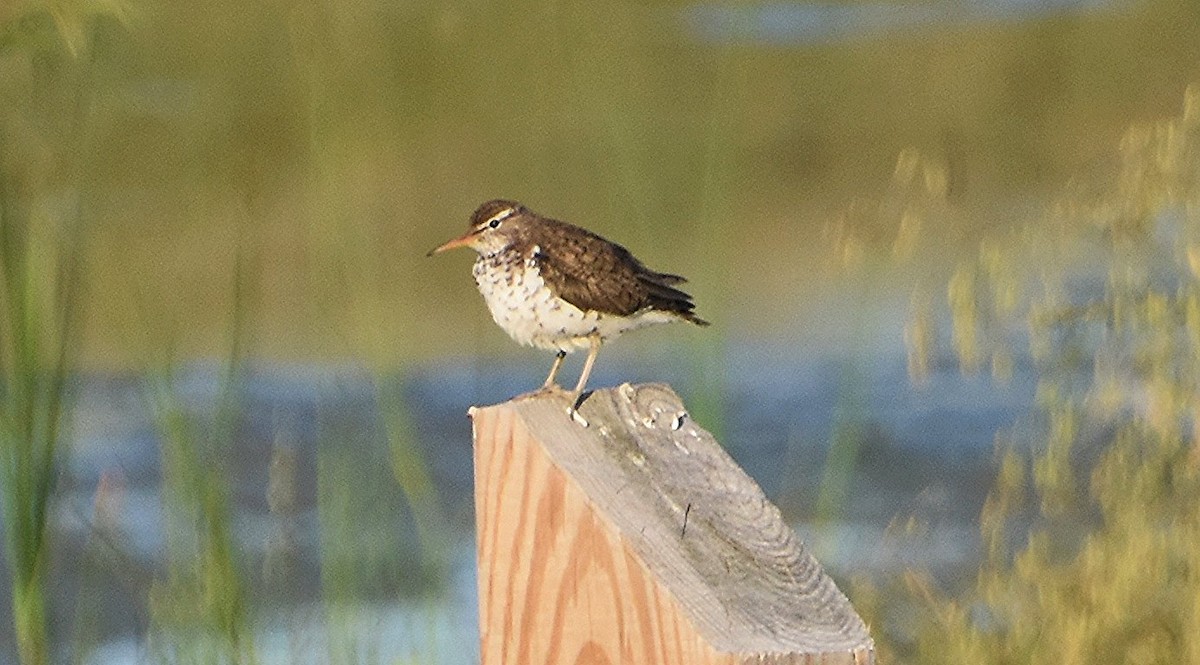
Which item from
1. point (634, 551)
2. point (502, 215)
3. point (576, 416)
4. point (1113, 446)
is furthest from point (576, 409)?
point (1113, 446)

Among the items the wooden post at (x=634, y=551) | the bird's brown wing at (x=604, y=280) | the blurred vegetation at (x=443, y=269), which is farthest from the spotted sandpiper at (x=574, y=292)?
the wooden post at (x=634, y=551)

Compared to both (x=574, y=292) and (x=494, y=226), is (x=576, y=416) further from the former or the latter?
(x=494, y=226)

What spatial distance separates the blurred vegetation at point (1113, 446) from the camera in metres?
4.37

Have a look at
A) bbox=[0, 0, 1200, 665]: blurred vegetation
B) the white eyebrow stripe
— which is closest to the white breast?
bbox=[0, 0, 1200, 665]: blurred vegetation

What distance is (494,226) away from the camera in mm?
4250

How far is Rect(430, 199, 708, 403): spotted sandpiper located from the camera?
148 inches

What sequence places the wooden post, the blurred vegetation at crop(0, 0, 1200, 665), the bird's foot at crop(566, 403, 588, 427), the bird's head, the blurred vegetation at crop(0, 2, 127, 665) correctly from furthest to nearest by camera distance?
the bird's head → the blurred vegetation at crop(0, 0, 1200, 665) → the blurred vegetation at crop(0, 2, 127, 665) → the bird's foot at crop(566, 403, 588, 427) → the wooden post

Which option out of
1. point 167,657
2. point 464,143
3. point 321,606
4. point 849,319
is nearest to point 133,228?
point 464,143

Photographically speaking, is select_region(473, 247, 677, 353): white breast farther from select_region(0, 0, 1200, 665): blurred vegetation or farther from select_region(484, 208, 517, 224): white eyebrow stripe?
select_region(484, 208, 517, 224): white eyebrow stripe

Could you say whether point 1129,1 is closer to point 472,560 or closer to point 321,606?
point 472,560

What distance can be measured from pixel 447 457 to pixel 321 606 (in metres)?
2.17

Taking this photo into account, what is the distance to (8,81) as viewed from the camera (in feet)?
17.5

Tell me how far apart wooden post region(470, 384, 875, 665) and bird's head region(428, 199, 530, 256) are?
1574 mm

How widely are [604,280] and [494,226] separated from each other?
1.79 feet
